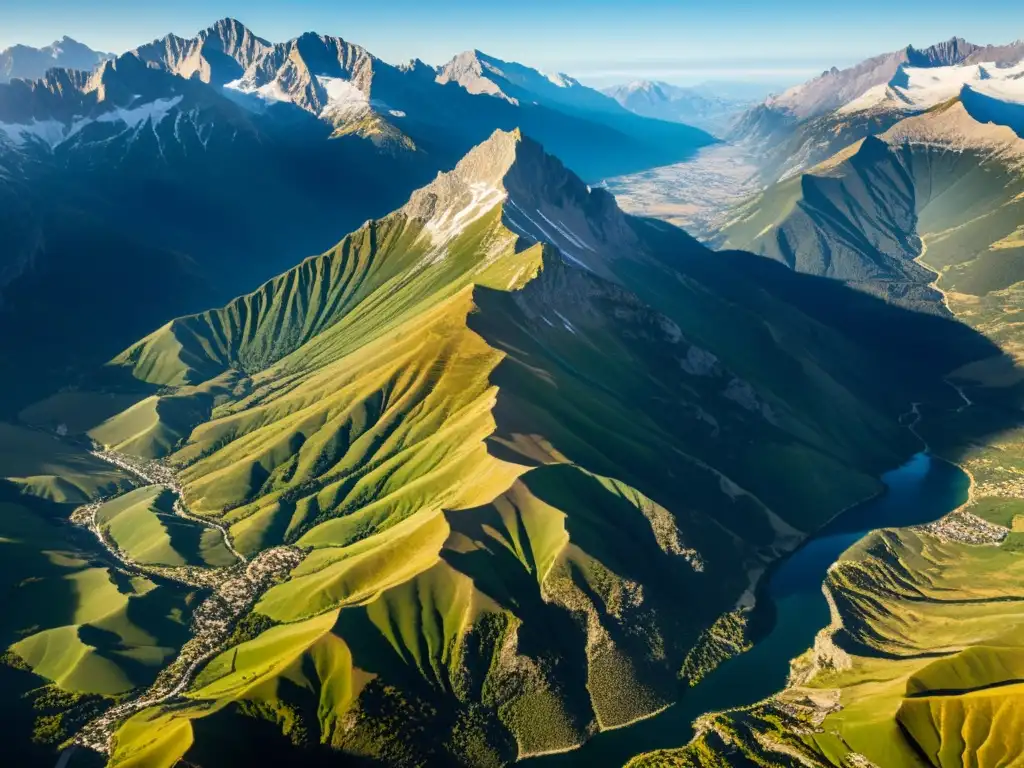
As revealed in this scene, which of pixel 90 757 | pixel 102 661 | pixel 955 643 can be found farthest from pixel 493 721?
pixel 955 643

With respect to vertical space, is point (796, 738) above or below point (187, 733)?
below

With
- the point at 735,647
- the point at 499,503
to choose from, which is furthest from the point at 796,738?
the point at 499,503

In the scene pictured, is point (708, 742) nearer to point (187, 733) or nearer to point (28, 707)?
point (187, 733)

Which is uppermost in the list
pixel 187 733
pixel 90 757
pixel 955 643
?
pixel 187 733

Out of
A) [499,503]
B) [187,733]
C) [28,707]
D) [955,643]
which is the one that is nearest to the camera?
→ [187,733]

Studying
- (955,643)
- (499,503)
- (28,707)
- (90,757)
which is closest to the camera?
(90,757)

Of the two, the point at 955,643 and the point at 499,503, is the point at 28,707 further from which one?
the point at 955,643

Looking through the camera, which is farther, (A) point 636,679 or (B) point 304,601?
(B) point 304,601

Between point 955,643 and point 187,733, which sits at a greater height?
point 187,733

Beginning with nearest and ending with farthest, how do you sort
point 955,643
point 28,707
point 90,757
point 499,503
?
point 90,757, point 28,707, point 955,643, point 499,503
